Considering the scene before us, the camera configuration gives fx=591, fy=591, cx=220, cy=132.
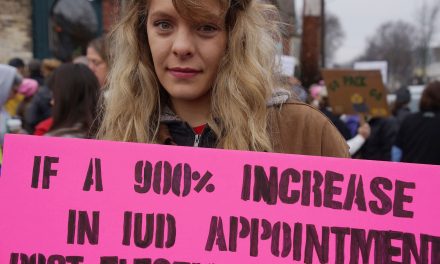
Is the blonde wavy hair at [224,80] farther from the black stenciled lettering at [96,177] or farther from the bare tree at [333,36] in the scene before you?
the bare tree at [333,36]

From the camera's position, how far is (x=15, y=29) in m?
11.4

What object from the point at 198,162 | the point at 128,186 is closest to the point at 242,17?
the point at 198,162

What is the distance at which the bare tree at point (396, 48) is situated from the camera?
6256 centimetres

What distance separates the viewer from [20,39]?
1139 centimetres

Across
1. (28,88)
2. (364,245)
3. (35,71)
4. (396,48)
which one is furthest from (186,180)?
(396,48)

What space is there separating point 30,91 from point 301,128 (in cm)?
493

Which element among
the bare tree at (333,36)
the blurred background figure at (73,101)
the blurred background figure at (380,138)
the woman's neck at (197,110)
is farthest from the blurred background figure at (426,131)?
the bare tree at (333,36)

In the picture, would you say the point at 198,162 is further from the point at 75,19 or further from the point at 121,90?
the point at 75,19

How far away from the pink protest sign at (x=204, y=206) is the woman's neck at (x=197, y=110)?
0.82ft

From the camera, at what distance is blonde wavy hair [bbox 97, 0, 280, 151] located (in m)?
1.61

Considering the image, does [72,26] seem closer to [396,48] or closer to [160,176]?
[160,176]

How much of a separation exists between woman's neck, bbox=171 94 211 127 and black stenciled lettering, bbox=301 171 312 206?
40 centimetres

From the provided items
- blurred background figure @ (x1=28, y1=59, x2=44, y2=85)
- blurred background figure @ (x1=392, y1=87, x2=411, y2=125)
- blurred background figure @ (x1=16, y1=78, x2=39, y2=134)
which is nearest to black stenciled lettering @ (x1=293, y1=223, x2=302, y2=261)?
blurred background figure @ (x1=16, y1=78, x2=39, y2=134)

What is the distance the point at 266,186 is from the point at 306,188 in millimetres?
96
